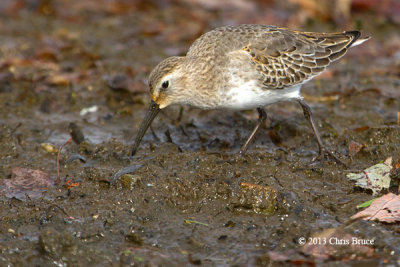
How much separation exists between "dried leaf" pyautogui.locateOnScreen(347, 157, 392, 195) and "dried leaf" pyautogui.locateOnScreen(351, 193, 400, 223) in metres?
0.37

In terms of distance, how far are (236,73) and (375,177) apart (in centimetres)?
215

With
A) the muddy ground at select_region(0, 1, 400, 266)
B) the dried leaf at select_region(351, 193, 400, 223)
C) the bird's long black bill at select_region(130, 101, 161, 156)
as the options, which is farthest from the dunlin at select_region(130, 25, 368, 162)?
the dried leaf at select_region(351, 193, 400, 223)

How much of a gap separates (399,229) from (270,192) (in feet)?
4.70

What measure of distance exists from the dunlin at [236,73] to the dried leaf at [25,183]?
1.26 meters

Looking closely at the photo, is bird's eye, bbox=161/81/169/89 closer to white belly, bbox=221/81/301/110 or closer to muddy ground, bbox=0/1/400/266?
white belly, bbox=221/81/301/110

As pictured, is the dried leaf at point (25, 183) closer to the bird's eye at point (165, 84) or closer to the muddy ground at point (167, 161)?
the muddy ground at point (167, 161)

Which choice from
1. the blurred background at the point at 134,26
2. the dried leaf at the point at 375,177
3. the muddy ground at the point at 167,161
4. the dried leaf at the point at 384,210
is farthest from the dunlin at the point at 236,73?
the blurred background at the point at 134,26

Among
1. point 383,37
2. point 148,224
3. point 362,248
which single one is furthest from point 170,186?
point 383,37

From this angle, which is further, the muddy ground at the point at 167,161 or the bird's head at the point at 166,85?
the bird's head at the point at 166,85

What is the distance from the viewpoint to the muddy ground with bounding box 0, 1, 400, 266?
5.50 metres

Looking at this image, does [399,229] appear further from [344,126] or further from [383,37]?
[383,37]

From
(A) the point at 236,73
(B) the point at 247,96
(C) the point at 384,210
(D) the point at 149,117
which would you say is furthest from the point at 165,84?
(C) the point at 384,210

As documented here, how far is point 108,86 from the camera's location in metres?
9.58

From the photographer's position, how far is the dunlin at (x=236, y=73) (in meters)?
6.89
